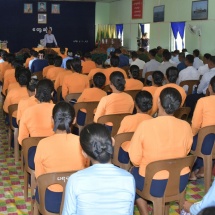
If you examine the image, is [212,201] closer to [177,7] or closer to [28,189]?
[28,189]

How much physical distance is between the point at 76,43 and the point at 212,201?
2103cm

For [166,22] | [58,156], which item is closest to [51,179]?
[58,156]

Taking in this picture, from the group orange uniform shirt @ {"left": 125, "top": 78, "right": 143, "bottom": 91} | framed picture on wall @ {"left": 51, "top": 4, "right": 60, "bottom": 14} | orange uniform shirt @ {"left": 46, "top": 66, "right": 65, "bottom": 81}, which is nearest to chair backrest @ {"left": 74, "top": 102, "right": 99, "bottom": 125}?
orange uniform shirt @ {"left": 125, "top": 78, "right": 143, "bottom": 91}

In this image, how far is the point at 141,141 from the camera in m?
3.25

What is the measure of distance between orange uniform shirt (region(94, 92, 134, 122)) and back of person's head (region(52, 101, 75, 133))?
5.09ft

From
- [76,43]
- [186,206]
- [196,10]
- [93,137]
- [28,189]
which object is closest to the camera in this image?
[93,137]

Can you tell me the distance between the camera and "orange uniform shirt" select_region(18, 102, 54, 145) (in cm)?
411

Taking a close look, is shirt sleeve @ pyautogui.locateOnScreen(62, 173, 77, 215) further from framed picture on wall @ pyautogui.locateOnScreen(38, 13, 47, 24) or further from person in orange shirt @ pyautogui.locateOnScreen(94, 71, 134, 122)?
framed picture on wall @ pyautogui.locateOnScreen(38, 13, 47, 24)

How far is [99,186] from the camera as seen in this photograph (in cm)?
212

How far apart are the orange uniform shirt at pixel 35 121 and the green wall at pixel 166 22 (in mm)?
9884

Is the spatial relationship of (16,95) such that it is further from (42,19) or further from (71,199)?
(42,19)

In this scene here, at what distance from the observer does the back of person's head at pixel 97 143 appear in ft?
7.21

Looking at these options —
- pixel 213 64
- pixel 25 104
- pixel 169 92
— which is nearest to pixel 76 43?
pixel 213 64

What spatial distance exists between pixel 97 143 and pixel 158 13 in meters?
15.2
